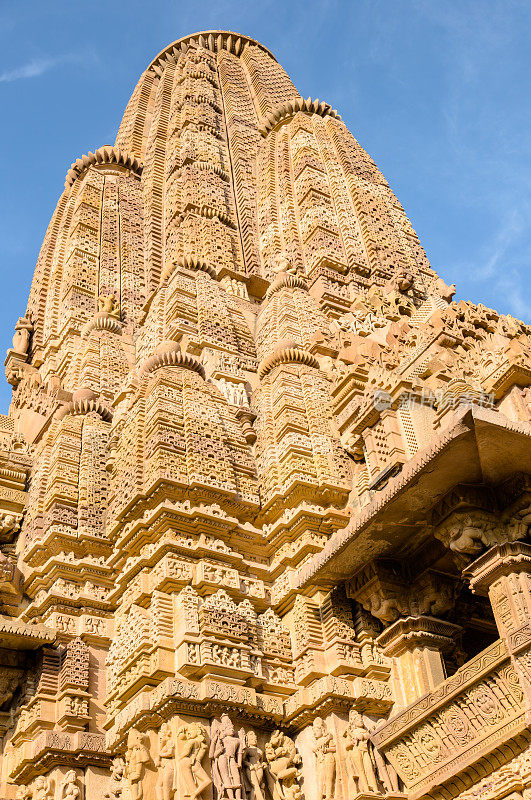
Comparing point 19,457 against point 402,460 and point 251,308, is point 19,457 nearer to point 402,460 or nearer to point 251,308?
point 251,308

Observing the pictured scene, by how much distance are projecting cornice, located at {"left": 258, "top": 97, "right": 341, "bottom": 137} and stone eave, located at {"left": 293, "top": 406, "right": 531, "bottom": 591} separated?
58.0 ft

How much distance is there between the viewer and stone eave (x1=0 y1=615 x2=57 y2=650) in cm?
1149

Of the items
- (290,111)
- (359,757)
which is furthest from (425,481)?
(290,111)

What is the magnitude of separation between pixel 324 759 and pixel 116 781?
8.38 feet

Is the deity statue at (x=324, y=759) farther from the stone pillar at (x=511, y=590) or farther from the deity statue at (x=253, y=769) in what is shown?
the stone pillar at (x=511, y=590)

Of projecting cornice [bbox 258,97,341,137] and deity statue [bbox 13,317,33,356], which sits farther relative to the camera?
projecting cornice [bbox 258,97,341,137]

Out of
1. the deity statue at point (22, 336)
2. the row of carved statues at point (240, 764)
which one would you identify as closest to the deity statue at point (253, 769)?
the row of carved statues at point (240, 764)

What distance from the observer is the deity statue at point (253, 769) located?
9.49 m

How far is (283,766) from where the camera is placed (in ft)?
33.2

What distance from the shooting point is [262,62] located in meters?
32.7

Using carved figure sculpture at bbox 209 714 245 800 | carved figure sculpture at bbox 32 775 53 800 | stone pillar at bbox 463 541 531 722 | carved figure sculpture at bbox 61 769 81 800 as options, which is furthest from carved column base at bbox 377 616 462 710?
carved figure sculpture at bbox 32 775 53 800

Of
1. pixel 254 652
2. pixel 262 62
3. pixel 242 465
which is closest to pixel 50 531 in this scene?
pixel 242 465

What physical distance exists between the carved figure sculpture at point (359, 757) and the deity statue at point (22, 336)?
15.9m

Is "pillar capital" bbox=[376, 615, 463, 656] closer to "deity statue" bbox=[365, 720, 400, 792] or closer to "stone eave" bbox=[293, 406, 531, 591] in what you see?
"stone eave" bbox=[293, 406, 531, 591]
